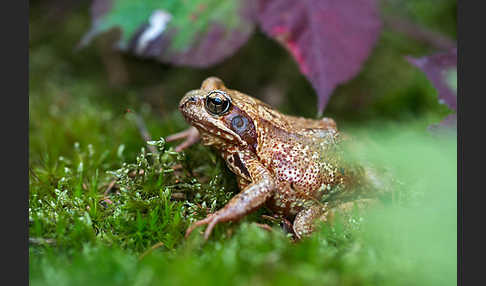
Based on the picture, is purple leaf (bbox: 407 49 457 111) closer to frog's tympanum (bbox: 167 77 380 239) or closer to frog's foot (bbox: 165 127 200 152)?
frog's tympanum (bbox: 167 77 380 239)

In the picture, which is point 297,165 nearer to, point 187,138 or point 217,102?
point 217,102


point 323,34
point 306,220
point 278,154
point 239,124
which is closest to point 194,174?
point 239,124

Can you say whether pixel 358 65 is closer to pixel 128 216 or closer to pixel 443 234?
pixel 443 234

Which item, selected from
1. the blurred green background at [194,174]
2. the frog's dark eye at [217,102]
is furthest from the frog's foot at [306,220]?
the frog's dark eye at [217,102]

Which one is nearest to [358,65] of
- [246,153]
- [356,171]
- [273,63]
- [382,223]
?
[356,171]

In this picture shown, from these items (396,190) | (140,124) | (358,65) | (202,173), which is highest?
(358,65)
